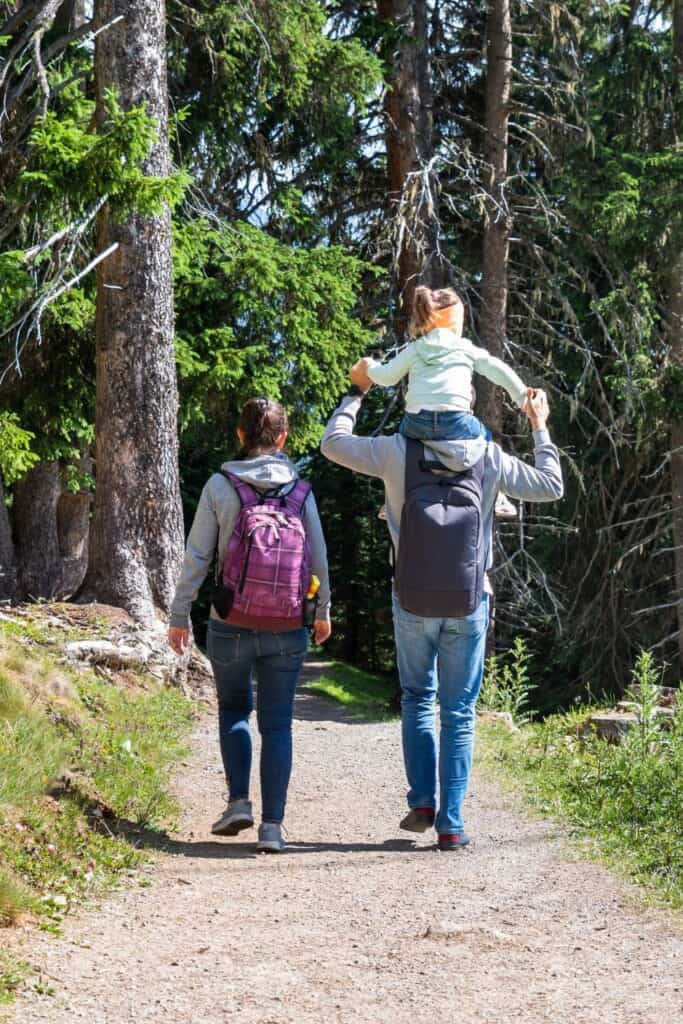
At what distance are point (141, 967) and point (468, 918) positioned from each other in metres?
1.20

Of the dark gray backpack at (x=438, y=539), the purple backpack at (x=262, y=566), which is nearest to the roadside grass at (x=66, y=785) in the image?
the purple backpack at (x=262, y=566)

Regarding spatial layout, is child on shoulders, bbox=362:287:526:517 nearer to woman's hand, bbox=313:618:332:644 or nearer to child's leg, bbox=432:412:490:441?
child's leg, bbox=432:412:490:441

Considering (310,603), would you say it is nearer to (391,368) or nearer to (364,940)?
(391,368)

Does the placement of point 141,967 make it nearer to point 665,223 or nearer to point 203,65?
point 203,65

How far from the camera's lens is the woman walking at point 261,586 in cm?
539

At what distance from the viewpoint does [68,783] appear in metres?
5.76

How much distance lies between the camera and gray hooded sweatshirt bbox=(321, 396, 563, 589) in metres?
5.26

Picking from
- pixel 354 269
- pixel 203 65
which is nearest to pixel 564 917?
pixel 354 269

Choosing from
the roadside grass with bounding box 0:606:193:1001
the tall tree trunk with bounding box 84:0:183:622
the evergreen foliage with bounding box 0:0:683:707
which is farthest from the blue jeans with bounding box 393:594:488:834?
the tall tree trunk with bounding box 84:0:183:622

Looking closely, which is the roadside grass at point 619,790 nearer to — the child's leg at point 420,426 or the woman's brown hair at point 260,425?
the child's leg at point 420,426

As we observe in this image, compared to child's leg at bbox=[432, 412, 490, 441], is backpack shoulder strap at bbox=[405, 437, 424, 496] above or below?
below

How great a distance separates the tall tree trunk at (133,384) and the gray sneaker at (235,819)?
4744mm

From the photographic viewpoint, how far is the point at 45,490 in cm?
1421

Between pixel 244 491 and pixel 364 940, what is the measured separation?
2.02m
